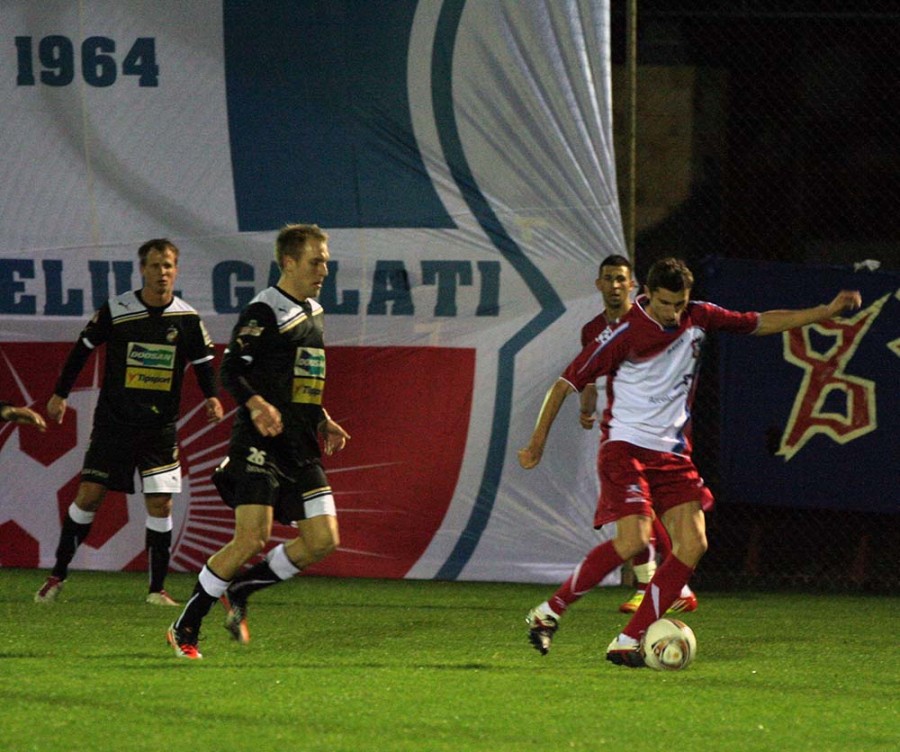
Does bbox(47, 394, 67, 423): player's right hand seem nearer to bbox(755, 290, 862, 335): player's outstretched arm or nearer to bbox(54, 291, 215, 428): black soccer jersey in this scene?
bbox(54, 291, 215, 428): black soccer jersey

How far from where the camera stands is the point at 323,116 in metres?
10.3

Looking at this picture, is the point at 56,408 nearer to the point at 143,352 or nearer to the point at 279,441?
the point at 143,352

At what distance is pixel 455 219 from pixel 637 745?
5.64 metres

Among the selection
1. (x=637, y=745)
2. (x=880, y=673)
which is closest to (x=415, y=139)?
(x=880, y=673)

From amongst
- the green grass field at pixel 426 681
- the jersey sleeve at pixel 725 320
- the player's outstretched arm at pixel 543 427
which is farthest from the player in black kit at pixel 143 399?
the jersey sleeve at pixel 725 320

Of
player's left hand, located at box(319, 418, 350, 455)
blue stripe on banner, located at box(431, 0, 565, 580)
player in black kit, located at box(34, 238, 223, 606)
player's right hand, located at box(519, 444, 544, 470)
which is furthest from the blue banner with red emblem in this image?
player's left hand, located at box(319, 418, 350, 455)

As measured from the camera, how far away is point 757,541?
1033cm

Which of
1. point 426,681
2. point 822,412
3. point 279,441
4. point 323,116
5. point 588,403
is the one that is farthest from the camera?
point 323,116

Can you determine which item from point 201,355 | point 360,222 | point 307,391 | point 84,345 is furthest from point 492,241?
point 307,391

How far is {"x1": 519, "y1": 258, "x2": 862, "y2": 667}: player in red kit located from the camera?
22.3 feet

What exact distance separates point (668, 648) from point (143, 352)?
359 centimetres

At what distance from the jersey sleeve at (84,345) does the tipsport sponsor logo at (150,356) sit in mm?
162

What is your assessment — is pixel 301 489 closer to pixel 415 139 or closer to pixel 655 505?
pixel 655 505

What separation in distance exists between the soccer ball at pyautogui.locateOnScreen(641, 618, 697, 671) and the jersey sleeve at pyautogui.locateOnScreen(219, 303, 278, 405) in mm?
1852
